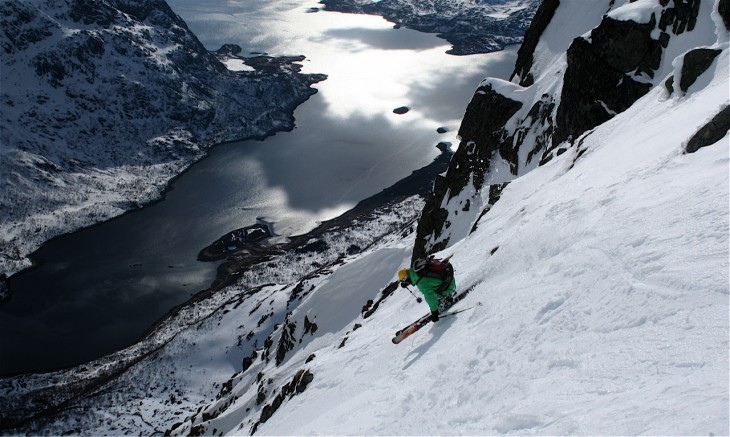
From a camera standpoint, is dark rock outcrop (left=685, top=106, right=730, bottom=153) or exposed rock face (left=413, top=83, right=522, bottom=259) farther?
exposed rock face (left=413, top=83, right=522, bottom=259)

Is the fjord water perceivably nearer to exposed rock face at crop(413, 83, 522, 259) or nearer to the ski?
exposed rock face at crop(413, 83, 522, 259)

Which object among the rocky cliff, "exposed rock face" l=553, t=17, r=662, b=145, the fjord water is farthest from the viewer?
the fjord water

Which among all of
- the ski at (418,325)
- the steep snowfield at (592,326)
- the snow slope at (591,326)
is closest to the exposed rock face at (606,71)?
the snow slope at (591,326)

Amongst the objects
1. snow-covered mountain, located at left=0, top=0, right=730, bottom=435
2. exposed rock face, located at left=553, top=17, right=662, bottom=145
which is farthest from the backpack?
exposed rock face, located at left=553, top=17, right=662, bottom=145

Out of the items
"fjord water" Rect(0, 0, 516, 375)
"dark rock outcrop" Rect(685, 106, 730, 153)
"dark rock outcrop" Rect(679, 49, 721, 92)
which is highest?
"fjord water" Rect(0, 0, 516, 375)

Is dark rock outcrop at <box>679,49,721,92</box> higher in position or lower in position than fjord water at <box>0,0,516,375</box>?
lower

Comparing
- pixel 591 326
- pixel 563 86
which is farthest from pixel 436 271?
pixel 563 86

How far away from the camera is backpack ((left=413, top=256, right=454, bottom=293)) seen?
53.0ft

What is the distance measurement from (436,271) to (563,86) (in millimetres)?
30506

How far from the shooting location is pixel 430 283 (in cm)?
1627

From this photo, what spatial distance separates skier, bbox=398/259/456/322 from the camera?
16.1 meters

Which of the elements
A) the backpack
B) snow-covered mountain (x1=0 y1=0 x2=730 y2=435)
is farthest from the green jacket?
snow-covered mountain (x1=0 y1=0 x2=730 y2=435)

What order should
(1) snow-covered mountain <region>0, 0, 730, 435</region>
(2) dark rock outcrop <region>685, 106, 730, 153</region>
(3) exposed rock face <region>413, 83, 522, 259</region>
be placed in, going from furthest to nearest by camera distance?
(3) exposed rock face <region>413, 83, 522, 259</region> → (2) dark rock outcrop <region>685, 106, 730, 153</region> → (1) snow-covered mountain <region>0, 0, 730, 435</region>

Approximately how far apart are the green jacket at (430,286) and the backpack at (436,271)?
0.34 ft
